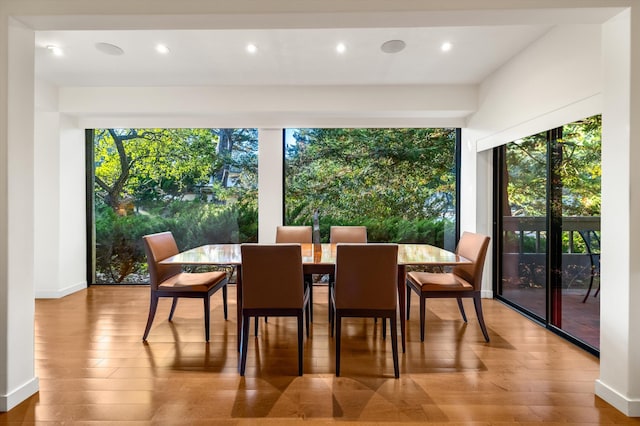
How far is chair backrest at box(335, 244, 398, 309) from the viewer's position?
2287 millimetres

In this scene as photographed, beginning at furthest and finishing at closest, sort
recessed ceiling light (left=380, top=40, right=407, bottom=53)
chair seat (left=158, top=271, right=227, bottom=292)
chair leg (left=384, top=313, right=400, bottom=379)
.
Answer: recessed ceiling light (left=380, top=40, right=407, bottom=53)
chair seat (left=158, top=271, right=227, bottom=292)
chair leg (left=384, top=313, right=400, bottom=379)

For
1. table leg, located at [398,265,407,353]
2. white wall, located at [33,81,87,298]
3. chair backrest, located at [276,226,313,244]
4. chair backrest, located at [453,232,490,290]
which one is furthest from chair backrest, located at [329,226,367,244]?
white wall, located at [33,81,87,298]

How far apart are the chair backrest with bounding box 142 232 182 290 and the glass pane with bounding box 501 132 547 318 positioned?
3437 millimetres

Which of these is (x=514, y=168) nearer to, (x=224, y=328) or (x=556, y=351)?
(x=556, y=351)

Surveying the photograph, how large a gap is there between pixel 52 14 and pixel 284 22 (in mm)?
1350

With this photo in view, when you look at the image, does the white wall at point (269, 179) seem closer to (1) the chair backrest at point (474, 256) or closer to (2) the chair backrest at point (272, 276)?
(2) the chair backrest at point (272, 276)

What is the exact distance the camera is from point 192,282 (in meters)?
2.90

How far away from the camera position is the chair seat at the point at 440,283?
2.84 metres

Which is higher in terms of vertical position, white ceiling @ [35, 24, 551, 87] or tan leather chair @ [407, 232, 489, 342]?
white ceiling @ [35, 24, 551, 87]

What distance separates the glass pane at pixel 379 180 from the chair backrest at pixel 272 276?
7.75 ft

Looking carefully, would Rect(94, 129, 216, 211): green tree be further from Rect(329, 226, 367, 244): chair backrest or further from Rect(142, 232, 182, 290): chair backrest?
Rect(329, 226, 367, 244): chair backrest

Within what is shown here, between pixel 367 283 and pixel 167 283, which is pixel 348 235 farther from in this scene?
pixel 167 283

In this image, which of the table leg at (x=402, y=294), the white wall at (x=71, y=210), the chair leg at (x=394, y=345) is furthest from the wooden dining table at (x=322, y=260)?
the white wall at (x=71, y=210)

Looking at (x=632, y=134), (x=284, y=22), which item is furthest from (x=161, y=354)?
(x=632, y=134)
